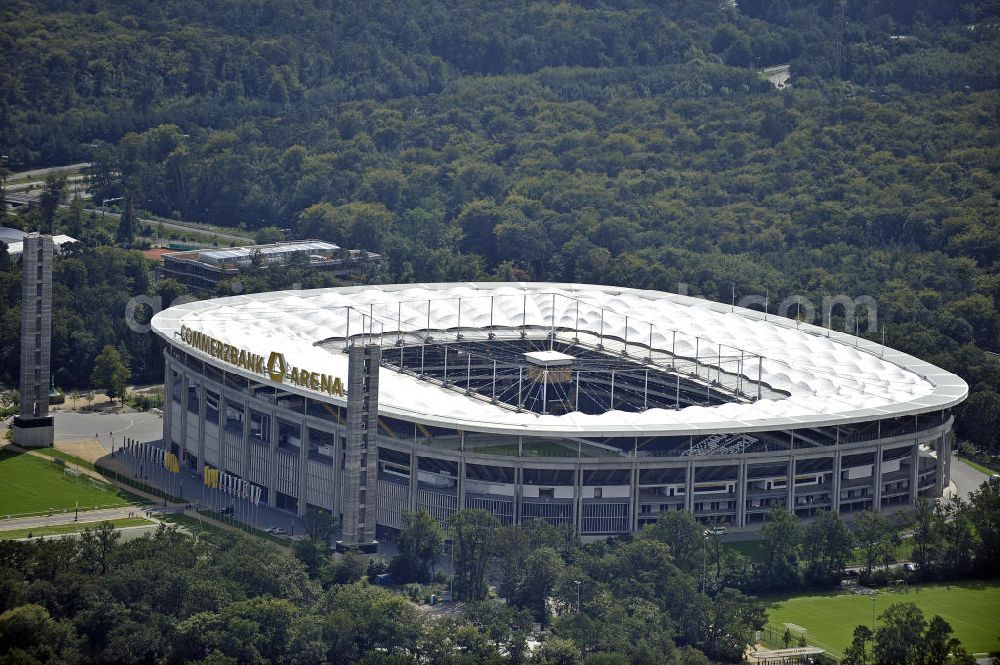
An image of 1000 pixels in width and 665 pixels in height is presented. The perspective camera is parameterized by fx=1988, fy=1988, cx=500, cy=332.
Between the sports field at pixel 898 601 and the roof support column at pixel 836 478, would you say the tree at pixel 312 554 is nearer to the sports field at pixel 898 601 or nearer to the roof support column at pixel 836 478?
the sports field at pixel 898 601

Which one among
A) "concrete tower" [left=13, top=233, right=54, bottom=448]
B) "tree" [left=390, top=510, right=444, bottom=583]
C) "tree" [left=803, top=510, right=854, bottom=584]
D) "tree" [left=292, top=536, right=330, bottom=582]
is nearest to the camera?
"tree" [left=292, top=536, right=330, bottom=582]

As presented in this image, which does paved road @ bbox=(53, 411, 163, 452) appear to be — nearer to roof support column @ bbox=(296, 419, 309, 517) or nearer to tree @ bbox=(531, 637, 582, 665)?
roof support column @ bbox=(296, 419, 309, 517)

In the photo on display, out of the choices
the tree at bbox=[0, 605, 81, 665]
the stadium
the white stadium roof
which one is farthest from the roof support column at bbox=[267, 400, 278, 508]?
the tree at bbox=[0, 605, 81, 665]

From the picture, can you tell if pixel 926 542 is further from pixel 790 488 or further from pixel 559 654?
pixel 559 654

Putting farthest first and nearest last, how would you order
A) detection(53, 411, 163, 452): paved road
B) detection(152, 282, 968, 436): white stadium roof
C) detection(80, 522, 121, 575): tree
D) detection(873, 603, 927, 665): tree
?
detection(53, 411, 163, 452): paved road < detection(152, 282, 968, 436): white stadium roof < detection(80, 522, 121, 575): tree < detection(873, 603, 927, 665): tree

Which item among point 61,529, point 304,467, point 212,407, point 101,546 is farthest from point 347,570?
point 212,407

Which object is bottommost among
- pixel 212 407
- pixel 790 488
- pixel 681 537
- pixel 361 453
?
pixel 681 537

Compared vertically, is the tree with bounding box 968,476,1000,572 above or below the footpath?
above
